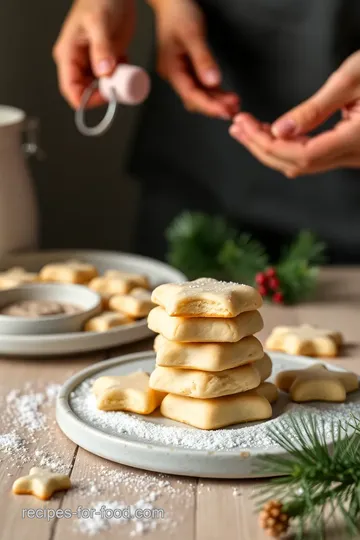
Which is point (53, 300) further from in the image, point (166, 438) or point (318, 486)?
point (318, 486)

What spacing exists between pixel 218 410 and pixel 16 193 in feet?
2.38

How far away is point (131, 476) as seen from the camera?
93 cm

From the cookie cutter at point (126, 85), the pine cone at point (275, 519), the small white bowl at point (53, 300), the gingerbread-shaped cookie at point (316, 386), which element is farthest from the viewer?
the cookie cutter at point (126, 85)

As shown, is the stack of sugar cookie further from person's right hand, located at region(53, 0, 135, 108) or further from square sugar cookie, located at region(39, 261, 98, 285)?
person's right hand, located at region(53, 0, 135, 108)

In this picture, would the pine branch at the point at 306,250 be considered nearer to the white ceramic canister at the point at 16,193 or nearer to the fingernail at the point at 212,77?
the fingernail at the point at 212,77

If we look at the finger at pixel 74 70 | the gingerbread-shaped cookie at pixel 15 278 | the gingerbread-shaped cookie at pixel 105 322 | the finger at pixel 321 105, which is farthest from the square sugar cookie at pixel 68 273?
the finger at pixel 321 105

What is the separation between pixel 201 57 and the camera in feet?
5.12

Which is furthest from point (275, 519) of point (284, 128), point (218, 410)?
point (284, 128)

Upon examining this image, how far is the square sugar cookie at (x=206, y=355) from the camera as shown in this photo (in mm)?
949

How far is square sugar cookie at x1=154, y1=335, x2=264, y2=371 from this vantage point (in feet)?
3.11

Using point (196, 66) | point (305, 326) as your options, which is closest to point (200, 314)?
point (305, 326)

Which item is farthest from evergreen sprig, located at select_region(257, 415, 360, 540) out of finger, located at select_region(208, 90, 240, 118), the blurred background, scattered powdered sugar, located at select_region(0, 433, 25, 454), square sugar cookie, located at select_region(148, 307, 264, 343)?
the blurred background

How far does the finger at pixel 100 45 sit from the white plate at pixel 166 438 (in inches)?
22.6

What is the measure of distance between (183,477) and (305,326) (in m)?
0.47
